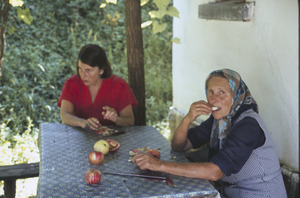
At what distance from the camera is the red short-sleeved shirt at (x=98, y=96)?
151 inches

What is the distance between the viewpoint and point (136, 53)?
166 inches

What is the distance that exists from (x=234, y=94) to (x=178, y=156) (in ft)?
2.00

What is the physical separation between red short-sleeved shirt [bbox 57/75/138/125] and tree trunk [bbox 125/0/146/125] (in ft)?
1.36

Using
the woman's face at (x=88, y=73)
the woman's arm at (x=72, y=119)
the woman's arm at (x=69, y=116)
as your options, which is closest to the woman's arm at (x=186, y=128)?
the woman's arm at (x=72, y=119)

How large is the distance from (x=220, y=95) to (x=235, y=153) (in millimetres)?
442

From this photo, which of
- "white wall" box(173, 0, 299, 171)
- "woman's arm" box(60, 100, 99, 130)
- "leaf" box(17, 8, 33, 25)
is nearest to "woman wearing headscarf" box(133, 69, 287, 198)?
"white wall" box(173, 0, 299, 171)

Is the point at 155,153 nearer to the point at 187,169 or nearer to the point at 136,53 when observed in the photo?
the point at 187,169

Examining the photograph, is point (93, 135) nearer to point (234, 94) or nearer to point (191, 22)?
point (234, 94)

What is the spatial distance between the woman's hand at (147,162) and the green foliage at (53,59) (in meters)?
2.72

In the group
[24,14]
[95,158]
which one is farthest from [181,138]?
[24,14]

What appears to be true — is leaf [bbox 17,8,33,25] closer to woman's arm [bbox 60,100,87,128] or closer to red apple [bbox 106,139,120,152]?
woman's arm [bbox 60,100,87,128]

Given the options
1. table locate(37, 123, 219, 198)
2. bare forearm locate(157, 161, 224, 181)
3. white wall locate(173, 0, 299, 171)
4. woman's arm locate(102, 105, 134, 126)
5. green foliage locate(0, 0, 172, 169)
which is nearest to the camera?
table locate(37, 123, 219, 198)

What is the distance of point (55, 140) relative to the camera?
3127 mm

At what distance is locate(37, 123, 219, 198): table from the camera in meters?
2.24
